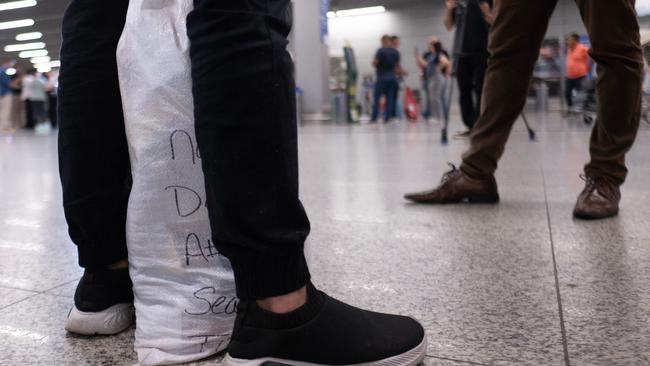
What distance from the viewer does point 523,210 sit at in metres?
1.86

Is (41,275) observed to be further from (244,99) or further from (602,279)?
(602,279)

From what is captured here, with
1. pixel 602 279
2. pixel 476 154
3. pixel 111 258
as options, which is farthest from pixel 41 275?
pixel 476 154

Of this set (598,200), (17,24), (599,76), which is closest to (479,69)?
(599,76)

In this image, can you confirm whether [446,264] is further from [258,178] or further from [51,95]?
[51,95]

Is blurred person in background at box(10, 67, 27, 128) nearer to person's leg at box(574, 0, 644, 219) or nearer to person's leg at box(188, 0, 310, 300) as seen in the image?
person's leg at box(574, 0, 644, 219)

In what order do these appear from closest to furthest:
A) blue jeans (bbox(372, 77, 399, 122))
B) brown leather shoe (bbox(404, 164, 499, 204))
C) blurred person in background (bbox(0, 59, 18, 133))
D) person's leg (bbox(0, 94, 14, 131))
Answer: brown leather shoe (bbox(404, 164, 499, 204)) < blue jeans (bbox(372, 77, 399, 122)) < blurred person in background (bbox(0, 59, 18, 133)) < person's leg (bbox(0, 94, 14, 131))

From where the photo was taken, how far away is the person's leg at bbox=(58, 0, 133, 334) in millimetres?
875

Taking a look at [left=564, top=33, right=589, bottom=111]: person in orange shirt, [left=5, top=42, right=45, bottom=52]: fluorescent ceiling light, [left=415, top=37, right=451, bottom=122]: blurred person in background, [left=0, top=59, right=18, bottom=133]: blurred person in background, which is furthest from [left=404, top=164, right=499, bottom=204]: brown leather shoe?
[left=0, top=59, right=18, bottom=133]: blurred person in background

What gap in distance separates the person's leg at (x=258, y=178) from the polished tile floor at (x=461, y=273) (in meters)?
0.16

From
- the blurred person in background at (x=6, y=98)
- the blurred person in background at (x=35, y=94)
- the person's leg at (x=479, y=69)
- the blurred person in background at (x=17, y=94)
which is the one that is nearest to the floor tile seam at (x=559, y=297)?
the person's leg at (x=479, y=69)

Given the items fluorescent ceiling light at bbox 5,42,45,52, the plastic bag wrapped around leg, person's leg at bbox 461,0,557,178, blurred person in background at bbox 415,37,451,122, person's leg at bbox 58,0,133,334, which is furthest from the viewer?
fluorescent ceiling light at bbox 5,42,45,52

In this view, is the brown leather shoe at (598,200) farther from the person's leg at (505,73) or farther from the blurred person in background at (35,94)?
the blurred person in background at (35,94)

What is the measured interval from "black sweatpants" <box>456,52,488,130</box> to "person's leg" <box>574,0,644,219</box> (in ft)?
8.19

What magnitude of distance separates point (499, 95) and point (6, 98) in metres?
12.5
